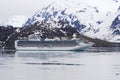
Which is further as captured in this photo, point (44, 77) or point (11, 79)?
point (44, 77)

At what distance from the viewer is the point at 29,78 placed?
167 ft

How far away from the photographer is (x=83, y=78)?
5150 centimetres

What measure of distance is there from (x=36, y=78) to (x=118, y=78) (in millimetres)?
9438

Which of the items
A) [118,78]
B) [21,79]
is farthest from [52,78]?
[118,78]

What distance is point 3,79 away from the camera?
4944cm

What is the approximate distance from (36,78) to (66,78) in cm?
348

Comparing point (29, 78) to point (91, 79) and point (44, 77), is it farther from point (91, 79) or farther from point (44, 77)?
point (91, 79)

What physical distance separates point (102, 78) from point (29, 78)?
8435 millimetres

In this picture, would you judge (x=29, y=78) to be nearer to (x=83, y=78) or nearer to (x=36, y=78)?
(x=36, y=78)

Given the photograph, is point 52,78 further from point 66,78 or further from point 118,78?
point 118,78

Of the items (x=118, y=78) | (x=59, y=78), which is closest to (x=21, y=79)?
(x=59, y=78)

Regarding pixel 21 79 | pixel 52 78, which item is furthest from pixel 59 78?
pixel 21 79

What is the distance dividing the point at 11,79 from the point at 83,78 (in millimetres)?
8409

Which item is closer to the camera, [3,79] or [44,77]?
[3,79]
